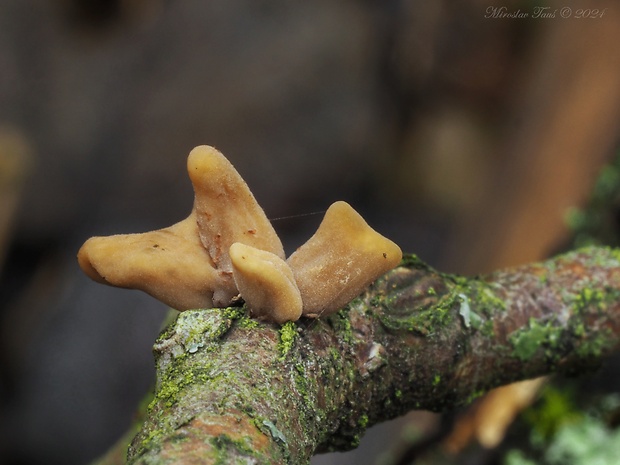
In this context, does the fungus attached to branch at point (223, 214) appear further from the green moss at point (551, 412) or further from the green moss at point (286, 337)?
the green moss at point (551, 412)

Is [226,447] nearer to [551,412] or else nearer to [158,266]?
[158,266]

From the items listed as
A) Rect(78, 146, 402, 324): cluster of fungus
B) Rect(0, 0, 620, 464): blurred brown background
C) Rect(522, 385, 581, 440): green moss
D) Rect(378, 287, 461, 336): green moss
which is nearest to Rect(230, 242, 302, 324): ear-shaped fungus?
Rect(78, 146, 402, 324): cluster of fungus

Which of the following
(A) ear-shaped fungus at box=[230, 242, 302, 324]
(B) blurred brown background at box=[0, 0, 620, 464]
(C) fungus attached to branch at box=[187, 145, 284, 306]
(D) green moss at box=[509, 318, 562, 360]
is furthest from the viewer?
(B) blurred brown background at box=[0, 0, 620, 464]

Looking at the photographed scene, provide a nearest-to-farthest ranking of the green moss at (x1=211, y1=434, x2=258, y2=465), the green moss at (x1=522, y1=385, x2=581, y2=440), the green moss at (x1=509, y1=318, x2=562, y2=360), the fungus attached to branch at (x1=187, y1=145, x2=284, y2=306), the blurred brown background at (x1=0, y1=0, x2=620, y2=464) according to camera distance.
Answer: the green moss at (x1=211, y1=434, x2=258, y2=465) → the fungus attached to branch at (x1=187, y1=145, x2=284, y2=306) → the green moss at (x1=509, y1=318, x2=562, y2=360) → the green moss at (x1=522, y1=385, x2=581, y2=440) → the blurred brown background at (x1=0, y1=0, x2=620, y2=464)

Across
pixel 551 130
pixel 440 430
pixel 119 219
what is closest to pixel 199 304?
pixel 440 430

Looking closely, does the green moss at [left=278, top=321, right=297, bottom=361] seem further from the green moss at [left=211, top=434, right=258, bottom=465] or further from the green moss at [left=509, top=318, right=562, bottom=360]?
the green moss at [left=509, top=318, right=562, bottom=360]

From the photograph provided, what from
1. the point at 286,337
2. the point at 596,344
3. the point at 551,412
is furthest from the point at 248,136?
the point at 286,337

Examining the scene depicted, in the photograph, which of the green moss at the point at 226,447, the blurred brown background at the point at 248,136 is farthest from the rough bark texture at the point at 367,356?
the blurred brown background at the point at 248,136
